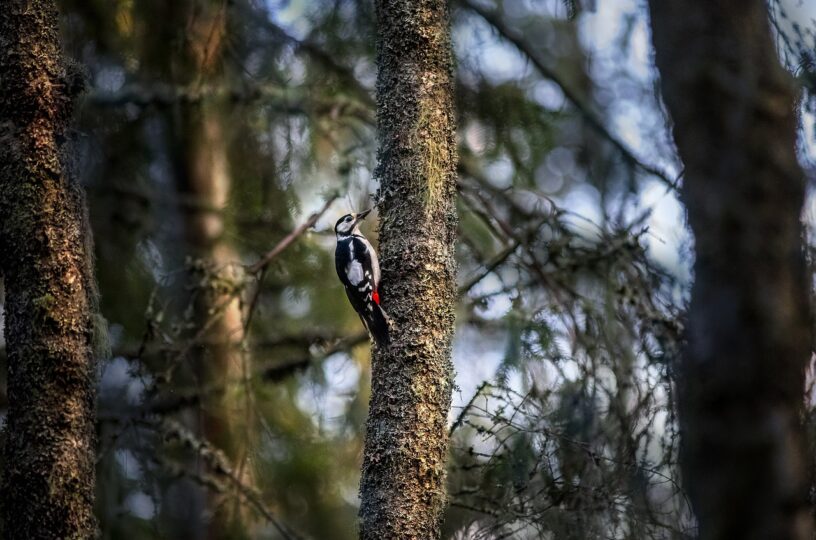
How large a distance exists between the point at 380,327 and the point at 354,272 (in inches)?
34.3

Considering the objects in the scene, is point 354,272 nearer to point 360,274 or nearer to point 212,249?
point 360,274

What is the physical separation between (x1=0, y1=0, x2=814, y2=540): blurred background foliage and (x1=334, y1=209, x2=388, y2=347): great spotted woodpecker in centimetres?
16

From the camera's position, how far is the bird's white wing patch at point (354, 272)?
12.4 ft

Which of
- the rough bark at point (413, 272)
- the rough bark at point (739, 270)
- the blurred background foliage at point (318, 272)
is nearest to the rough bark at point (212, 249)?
the blurred background foliage at point (318, 272)

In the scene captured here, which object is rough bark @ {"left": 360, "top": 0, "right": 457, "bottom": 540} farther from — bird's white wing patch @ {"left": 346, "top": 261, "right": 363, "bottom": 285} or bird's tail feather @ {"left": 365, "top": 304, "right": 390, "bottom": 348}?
bird's white wing patch @ {"left": 346, "top": 261, "right": 363, "bottom": 285}

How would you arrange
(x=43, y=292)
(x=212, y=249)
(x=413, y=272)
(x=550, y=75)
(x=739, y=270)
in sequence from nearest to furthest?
(x=739, y=270), (x=413, y=272), (x=43, y=292), (x=550, y=75), (x=212, y=249)

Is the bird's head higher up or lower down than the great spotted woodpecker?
higher up

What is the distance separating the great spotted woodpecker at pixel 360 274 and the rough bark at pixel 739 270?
1207mm

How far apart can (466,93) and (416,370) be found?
2100 mm

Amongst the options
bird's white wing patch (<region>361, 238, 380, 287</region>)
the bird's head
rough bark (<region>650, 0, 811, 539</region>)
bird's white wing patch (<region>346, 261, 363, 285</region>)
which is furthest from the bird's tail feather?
the bird's head

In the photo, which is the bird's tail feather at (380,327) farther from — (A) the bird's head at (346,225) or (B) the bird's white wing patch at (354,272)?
(A) the bird's head at (346,225)

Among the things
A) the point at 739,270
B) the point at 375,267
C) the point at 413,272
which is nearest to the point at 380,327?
the point at 413,272

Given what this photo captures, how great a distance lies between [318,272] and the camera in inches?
221

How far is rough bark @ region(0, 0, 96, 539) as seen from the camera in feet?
9.99
